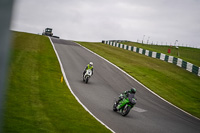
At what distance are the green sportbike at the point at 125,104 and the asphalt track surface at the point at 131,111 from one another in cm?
31

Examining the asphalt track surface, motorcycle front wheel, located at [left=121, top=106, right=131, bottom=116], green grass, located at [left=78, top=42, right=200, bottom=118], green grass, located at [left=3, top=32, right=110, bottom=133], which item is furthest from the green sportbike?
green grass, located at [left=78, top=42, right=200, bottom=118]

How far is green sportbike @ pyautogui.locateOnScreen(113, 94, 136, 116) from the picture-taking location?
13.5m

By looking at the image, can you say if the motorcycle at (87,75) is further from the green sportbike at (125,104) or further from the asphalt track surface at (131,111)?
the green sportbike at (125,104)

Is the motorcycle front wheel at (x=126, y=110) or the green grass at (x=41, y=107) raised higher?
the green grass at (x=41, y=107)

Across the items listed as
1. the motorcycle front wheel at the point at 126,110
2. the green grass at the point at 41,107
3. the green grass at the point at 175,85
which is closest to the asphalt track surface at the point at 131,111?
the motorcycle front wheel at the point at 126,110

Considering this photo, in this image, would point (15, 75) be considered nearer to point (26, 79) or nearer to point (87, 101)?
point (26, 79)

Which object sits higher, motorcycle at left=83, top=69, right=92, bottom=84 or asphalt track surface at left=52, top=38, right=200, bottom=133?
motorcycle at left=83, top=69, right=92, bottom=84

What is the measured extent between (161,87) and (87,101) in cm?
1122

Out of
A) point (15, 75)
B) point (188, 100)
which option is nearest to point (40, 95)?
point (15, 75)

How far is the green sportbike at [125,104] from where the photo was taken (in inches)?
530

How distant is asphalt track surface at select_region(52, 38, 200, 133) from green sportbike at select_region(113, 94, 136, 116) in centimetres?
31

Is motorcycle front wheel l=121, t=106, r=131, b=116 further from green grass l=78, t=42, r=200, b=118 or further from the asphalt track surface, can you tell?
green grass l=78, t=42, r=200, b=118

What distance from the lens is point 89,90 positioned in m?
18.5

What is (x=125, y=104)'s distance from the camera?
13.8 m
